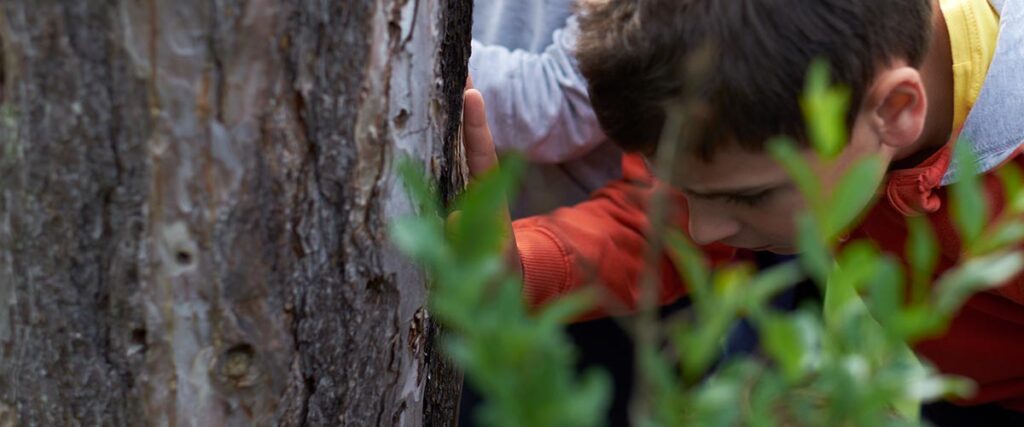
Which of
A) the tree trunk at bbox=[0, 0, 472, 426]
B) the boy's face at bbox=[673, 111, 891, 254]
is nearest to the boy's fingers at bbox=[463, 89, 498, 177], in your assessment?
the tree trunk at bbox=[0, 0, 472, 426]

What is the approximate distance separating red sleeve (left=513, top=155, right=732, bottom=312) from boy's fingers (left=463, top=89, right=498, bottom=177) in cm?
37

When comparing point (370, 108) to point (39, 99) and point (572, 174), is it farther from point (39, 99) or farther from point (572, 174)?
point (572, 174)

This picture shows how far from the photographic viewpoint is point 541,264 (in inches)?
64.0

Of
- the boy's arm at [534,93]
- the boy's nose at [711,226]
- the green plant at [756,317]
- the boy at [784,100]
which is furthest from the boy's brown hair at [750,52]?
the green plant at [756,317]

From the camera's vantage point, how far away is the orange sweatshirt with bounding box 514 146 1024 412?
5.07 ft

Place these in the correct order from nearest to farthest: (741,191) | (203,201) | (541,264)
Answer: (203,201), (741,191), (541,264)

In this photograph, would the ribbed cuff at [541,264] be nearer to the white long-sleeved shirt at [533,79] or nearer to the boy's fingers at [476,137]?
→ the white long-sleeved shirt at [533,79]

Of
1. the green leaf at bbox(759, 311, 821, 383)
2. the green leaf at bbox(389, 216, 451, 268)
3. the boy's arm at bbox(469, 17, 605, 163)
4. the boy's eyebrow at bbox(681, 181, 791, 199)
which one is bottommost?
the boy's eyebrow at bbox(681, 181, 791, 199)

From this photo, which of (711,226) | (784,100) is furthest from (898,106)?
(711,226)

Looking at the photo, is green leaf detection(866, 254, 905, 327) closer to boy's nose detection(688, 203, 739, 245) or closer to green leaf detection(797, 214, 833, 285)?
green leaf detection(797, 214, 833, 285)

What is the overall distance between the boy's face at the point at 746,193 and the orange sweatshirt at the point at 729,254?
0.11 metres

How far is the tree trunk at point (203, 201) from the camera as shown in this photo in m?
0.79

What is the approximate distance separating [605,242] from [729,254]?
0.83 feet

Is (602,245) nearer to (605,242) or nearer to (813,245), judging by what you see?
(605,242)
